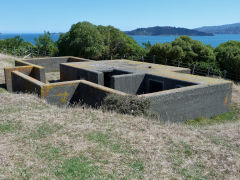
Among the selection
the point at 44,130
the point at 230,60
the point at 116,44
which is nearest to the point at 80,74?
the point at 44,130

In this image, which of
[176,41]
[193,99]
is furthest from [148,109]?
[176,41]

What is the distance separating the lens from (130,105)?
945cm

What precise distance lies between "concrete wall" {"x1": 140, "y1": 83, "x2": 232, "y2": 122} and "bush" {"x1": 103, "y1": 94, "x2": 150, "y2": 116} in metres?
1.01

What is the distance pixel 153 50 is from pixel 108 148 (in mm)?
24957

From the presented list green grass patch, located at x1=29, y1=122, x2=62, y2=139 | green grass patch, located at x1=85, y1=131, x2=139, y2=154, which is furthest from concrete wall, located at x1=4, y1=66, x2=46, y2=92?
green grass patch, located at x1=85, y1=131, x2=139, y2=154

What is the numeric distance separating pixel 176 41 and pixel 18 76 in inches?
769

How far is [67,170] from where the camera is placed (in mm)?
5176

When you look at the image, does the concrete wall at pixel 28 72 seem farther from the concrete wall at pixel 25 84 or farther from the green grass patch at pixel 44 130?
the green grass patch at pixel 44 130

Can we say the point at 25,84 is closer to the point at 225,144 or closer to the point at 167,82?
the point at 167,82

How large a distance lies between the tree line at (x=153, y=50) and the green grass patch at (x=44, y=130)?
21.2 metres

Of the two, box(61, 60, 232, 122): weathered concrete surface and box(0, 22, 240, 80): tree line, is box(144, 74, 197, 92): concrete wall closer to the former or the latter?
box(61, 60, 232, 122): weathered concrete surface

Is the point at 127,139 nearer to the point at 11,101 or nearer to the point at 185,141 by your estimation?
the point at 185,141

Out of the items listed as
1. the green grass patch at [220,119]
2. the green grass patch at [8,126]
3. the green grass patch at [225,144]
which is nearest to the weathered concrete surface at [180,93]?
the green grass patch at [220,119]

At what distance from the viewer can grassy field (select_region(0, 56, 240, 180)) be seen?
5215 mm
